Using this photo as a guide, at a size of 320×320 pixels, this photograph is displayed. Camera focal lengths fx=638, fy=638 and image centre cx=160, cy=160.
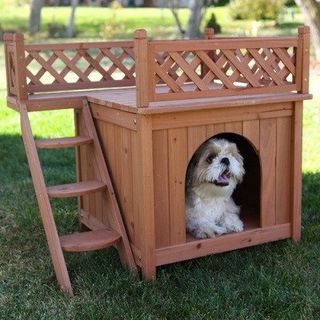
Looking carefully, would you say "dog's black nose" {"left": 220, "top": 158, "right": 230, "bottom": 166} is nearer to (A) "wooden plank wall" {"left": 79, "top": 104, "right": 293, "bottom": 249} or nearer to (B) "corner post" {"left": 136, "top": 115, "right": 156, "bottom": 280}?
(A) "wooden plank wall" {"left": 79, "top": 104, "right": 293, "bottom": 249}

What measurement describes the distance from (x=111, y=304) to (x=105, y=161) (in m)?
1.27

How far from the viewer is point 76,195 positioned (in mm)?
4539

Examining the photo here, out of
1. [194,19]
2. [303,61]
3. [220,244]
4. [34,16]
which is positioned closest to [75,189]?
[220,244]

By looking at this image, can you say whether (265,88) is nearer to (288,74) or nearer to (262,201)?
(288,74)

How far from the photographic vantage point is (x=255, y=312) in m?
3.88

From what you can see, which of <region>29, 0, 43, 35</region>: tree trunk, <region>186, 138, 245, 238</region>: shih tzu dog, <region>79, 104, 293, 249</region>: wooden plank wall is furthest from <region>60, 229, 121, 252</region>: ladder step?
<region>29, 0, 43, 35</region>: tree trunk

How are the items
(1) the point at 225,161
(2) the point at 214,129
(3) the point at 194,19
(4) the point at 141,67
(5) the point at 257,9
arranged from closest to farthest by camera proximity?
(4) the point at 141,67, (2) the point at 214,129, (1) the point at 225,161, (3) the point at 194,19, (5) the point at 257,9

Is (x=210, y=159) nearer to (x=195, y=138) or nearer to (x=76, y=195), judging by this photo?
(x=195, y=138)

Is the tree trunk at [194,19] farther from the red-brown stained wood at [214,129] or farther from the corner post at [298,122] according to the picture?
the red-brown stained wood at [214,129]

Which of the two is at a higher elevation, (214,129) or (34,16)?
(34,16)

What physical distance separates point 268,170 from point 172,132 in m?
0.94

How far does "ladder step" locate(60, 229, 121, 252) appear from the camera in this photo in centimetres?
432

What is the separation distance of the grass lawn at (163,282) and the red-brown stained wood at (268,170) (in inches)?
10.5

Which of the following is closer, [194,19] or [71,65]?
[71,65]
